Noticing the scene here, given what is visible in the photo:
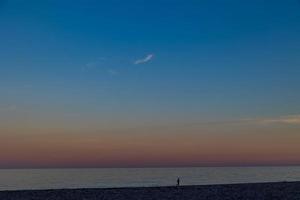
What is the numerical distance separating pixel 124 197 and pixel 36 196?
5.30 meters

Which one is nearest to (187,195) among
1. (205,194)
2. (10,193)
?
(205,194)

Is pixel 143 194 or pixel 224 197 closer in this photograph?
pixel 224 197

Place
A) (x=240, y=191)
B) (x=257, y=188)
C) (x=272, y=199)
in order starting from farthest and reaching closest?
1. (x=257, y=188)
2. (x=240, y=191)
3. (x=272, y=199)

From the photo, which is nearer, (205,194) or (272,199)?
(272,199)

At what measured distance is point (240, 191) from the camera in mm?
28547

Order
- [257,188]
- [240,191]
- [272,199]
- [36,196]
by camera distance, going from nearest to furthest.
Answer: [272,199] < [36,196] < [240,191] < [257,188]

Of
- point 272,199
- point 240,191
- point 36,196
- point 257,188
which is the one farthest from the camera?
point 257,188

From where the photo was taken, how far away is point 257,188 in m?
30.4

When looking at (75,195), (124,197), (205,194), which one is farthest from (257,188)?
(75,195)

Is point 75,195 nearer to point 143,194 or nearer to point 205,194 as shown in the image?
point 143,194

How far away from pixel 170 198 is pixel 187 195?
5.66 ft

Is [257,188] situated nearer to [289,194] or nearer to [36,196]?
[289,194]

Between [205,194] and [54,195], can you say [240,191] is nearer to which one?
[205,194]

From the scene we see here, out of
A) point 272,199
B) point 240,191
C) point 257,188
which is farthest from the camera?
point 257,188
